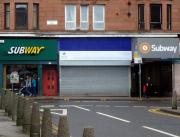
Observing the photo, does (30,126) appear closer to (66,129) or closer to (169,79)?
(66,129)

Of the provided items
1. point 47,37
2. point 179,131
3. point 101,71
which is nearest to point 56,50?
point 47,37

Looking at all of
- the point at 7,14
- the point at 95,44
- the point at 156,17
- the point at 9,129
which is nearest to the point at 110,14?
the point at 95,44

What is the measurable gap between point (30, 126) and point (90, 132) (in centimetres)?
697

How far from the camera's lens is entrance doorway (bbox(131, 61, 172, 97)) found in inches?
1932

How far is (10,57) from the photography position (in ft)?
155

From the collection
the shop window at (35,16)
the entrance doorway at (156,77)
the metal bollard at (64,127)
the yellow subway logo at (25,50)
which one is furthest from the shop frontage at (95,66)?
the metal bollard at (64,127)

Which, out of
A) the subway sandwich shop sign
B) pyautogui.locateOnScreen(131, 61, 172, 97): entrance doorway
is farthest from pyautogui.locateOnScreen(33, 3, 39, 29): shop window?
pyautogui.locateOnScreen(131, 61, 172, 97): entrance doorway

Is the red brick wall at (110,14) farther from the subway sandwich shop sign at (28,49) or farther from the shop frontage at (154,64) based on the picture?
the shop frontage at (154,64)

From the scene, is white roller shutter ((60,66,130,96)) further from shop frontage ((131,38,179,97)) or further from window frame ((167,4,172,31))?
window frame ((167,4,172,31))

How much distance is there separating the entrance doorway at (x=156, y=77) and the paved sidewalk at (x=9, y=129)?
3017 cm

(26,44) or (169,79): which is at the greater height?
(26,44)

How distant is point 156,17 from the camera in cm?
4875

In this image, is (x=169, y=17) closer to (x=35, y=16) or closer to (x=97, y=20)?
(x=97, y=20)

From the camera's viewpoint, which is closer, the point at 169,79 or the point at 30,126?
the point at 30,126
